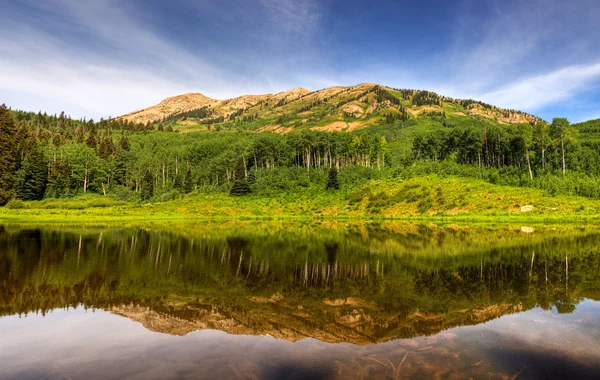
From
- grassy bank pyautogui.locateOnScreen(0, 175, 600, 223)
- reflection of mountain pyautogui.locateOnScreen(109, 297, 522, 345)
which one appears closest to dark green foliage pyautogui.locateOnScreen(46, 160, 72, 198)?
grassy bank pyautogui.locateOnScreen(0, 175, 600, 223)

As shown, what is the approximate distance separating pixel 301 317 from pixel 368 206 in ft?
202

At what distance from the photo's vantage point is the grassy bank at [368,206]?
5638cm

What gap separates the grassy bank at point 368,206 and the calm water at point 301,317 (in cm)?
4029

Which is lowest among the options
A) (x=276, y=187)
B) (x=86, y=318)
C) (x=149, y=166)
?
Result: (x=86, y=318)

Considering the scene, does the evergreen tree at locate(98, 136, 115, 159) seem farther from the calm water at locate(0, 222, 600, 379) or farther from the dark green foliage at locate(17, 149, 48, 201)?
the calm water at locate(0, 222, 600, 379)

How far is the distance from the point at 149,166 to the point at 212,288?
369 ft

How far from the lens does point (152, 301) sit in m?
12.2

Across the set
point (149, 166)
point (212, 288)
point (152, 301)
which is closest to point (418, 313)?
point (212, 288)

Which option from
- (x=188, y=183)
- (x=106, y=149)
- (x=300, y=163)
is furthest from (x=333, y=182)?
(x=106, y=149)

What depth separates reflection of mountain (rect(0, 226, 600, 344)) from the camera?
1012cm

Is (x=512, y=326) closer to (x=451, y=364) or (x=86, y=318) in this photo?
(x=451, y=364)

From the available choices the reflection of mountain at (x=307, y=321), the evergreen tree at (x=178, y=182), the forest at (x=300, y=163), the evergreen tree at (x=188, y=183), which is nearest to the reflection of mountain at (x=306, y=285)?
the reflection of mountain at (x=307, y=321)

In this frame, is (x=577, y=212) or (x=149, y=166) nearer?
(x=577, y=212)

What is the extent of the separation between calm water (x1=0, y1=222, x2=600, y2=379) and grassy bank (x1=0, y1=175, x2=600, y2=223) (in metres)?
40.3
